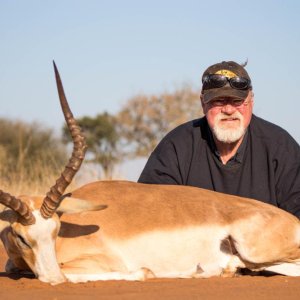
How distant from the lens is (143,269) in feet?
19.9

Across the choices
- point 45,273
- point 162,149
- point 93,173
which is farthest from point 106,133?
point 45,273

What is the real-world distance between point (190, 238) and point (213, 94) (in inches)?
69.8

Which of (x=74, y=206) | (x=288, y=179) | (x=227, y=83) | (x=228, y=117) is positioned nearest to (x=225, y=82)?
(x=227, y=83)

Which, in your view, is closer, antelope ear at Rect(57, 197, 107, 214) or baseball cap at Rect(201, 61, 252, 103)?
antelope ear at Rect(57, 197, 107, 214)

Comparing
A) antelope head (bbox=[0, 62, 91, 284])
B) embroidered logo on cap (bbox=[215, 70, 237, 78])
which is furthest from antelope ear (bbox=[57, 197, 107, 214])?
embroidered logo on cap (bbox=[215, 70, 237, 78])

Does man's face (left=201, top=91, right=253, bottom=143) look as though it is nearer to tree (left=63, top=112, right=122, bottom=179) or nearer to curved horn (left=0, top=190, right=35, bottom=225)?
curved horn (left=0, top=190, right=35, bottom=225)

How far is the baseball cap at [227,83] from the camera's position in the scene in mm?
7359

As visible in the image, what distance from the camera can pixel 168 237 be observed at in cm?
627

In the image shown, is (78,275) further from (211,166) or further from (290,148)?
(290,148)

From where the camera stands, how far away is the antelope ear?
19.9ft

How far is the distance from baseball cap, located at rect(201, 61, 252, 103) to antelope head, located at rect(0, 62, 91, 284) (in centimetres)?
202

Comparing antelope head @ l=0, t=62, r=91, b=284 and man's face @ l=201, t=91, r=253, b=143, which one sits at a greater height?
man's face @ l=201, t=91, r=253, b=143

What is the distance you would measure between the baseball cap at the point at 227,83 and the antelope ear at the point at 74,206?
1996 millimetres

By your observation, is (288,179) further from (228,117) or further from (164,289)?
(164,289)
